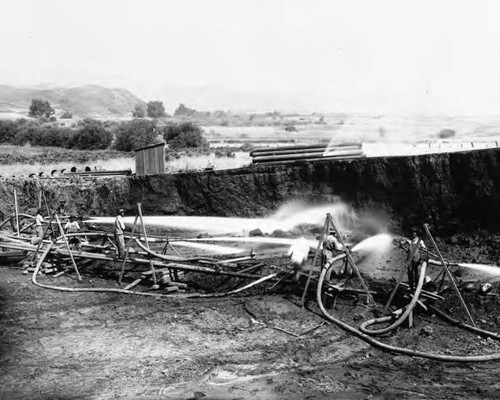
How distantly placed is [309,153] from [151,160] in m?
9.04

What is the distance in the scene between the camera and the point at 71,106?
16125cm

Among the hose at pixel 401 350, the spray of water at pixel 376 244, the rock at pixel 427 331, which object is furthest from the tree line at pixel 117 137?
the rock at pixel 427 331

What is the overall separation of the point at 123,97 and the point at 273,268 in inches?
7639

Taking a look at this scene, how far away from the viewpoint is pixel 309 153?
24828 mm

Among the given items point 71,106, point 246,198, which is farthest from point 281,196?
point 71,106

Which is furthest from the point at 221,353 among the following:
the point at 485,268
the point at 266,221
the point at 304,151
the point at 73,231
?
the point at 304,151

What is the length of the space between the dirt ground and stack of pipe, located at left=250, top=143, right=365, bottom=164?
12279 millimetres

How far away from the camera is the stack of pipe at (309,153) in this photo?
78.9 ft

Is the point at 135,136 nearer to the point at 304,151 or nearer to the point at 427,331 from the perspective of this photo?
the point at 304,151

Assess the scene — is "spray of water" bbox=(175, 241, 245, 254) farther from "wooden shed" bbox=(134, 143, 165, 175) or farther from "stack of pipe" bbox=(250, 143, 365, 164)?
"wooden shed" bbox=(134, 143, 165, 175)

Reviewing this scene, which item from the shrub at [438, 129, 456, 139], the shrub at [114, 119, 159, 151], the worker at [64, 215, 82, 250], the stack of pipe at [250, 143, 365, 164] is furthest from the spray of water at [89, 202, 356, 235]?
the shrub at [114, 119, 159, 151]

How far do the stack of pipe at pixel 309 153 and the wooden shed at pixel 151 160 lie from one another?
5290 millimetres

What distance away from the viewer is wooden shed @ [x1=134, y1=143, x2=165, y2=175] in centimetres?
2777

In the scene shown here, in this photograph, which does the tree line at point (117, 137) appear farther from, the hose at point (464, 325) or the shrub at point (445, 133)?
the hose at point (464, 325)
